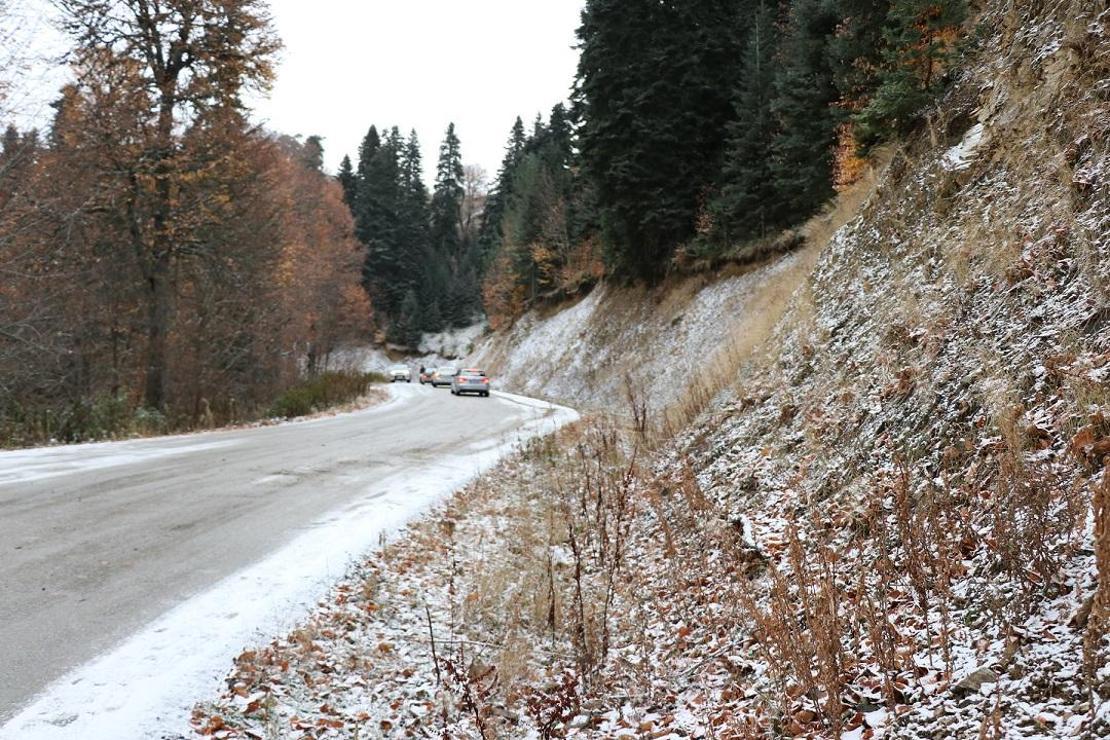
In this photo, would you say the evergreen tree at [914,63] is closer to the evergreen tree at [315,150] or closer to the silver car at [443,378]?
the silver car at [443,378]

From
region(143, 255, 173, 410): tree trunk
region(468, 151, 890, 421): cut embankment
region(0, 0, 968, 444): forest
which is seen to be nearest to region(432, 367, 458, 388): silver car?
region(468, 151, 890, 421): cut embankment

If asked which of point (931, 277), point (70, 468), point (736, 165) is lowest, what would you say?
point (70, 468)

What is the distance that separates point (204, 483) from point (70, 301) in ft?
39.3

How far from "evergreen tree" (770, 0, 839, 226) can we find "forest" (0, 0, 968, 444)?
2.8 inches

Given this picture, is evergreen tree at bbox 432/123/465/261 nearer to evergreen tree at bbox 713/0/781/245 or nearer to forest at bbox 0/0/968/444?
forest at bbox 0/0/968/444

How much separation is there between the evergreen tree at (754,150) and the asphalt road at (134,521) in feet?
49.4

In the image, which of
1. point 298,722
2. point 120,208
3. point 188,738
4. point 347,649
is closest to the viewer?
point 188,738

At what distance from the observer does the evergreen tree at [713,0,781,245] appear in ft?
71.9

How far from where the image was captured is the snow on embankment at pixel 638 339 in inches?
793

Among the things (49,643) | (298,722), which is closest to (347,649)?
(298,722)

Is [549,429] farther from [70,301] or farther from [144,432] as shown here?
[70,301]

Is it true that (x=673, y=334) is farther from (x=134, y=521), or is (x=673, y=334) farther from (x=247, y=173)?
(x=134, y=521)

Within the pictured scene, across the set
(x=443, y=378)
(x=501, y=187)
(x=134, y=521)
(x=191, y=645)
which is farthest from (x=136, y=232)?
(x=501, y=187)

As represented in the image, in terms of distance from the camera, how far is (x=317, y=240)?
41031 millimetres
